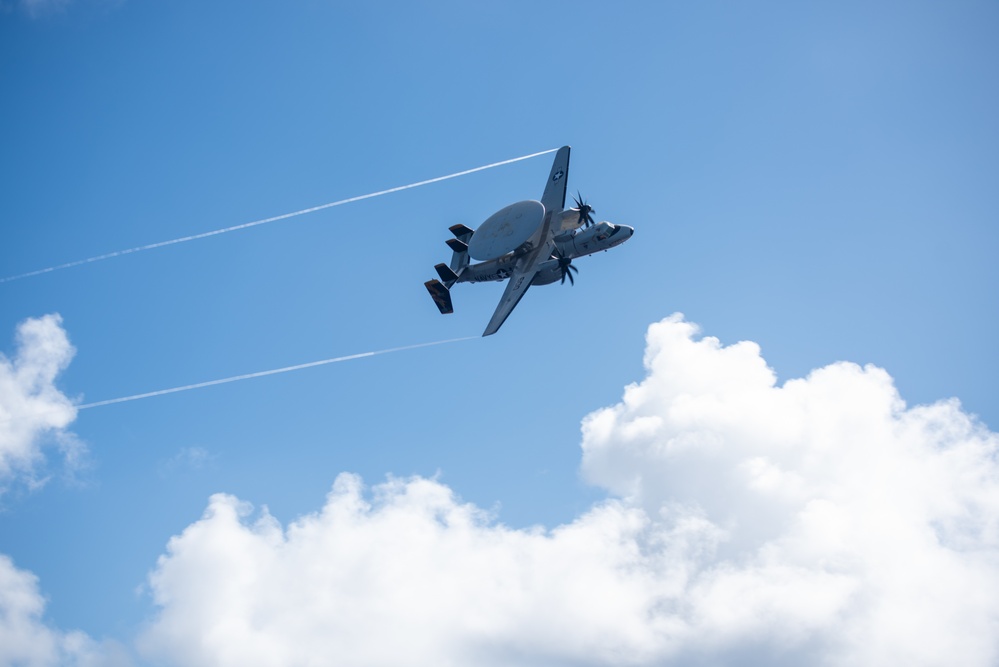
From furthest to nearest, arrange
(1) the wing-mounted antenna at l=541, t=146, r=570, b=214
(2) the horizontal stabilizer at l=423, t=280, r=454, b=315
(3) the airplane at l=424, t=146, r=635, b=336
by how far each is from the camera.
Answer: (2) the horizontal stabilizer at l=423, t=280, r=454, b=315, (1) the wing-mounted antenna at l=541, t=146, r=570, b=214, (3) the airplane at l=424, t=146, r=635, b=336

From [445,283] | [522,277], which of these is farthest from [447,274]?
[522,277]

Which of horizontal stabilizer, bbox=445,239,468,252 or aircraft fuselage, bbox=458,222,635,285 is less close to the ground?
horizontal stabilizer, bbox=445,239,468,252

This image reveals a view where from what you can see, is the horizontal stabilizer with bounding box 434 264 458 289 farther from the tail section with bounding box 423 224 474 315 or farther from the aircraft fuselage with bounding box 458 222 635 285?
the aircraft fuselage with bounding box 458 222 635 285

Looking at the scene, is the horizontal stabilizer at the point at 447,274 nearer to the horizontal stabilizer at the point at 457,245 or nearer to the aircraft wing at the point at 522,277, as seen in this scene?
the horizontal stabilizer at the point at 457,245

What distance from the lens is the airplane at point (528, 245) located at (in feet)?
299

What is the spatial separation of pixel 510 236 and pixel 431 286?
16311 millimetres

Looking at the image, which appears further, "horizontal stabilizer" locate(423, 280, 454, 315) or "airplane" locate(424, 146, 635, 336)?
"horizontal stabilizer" locate(423, 280, 454, 315)

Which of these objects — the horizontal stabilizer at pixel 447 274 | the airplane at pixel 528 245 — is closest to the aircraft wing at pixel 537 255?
the airplane at pixel 528 245

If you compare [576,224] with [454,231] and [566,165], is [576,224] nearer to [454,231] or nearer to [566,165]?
[566,165]

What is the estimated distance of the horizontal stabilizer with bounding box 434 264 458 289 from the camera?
334ft

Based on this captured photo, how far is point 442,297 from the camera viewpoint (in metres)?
102

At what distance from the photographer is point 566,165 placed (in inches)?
4031

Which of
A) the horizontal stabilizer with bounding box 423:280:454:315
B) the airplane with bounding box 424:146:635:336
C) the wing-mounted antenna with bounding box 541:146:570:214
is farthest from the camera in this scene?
the horizontal stabilizer with bounding box 423:280:454:315

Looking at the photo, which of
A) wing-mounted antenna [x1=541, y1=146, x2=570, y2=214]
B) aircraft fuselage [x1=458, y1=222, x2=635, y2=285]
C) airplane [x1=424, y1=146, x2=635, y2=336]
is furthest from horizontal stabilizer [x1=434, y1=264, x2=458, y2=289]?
wing-mounted antenna [x1=541, y1=146, x2=570, y2=214]
